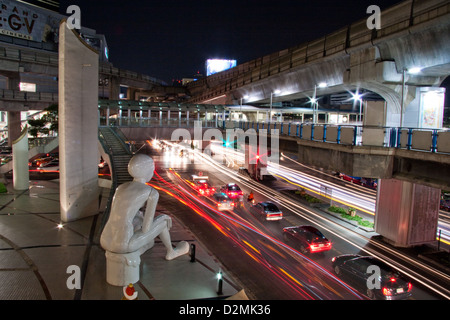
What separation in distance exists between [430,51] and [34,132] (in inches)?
1346

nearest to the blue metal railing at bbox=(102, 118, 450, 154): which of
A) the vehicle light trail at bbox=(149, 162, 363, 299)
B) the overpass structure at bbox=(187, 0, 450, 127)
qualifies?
the overpass structure at bbox=(187, 0, 450, 127)

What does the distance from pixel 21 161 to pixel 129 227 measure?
57.8ft

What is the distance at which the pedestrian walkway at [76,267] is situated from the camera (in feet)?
29.6

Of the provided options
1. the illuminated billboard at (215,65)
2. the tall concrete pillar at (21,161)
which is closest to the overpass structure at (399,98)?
the tall concrete pillar at (21,161)

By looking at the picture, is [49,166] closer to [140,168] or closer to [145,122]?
[145,122]

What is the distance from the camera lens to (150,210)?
360 inches

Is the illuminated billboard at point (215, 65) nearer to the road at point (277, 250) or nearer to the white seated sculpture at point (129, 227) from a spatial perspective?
the road at point (277, 250)

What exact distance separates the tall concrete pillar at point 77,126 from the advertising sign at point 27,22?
109ft

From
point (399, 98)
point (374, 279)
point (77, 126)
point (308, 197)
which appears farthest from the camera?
point (308, 197)

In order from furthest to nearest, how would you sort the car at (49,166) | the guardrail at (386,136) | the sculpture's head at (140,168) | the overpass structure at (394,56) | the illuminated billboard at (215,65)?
the illuminated billboard at (215,65)
the car at (49,166)
the overpass structure at (394,56)
the guardrail at (386,136)
the sculpture's head at (140,168)

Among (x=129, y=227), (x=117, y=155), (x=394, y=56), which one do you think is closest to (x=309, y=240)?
(x=129, y=227)

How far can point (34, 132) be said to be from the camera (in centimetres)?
3378

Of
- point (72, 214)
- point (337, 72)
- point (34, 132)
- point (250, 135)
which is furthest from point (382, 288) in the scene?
point (34, 132)

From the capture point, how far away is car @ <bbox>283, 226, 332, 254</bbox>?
49.5ft
